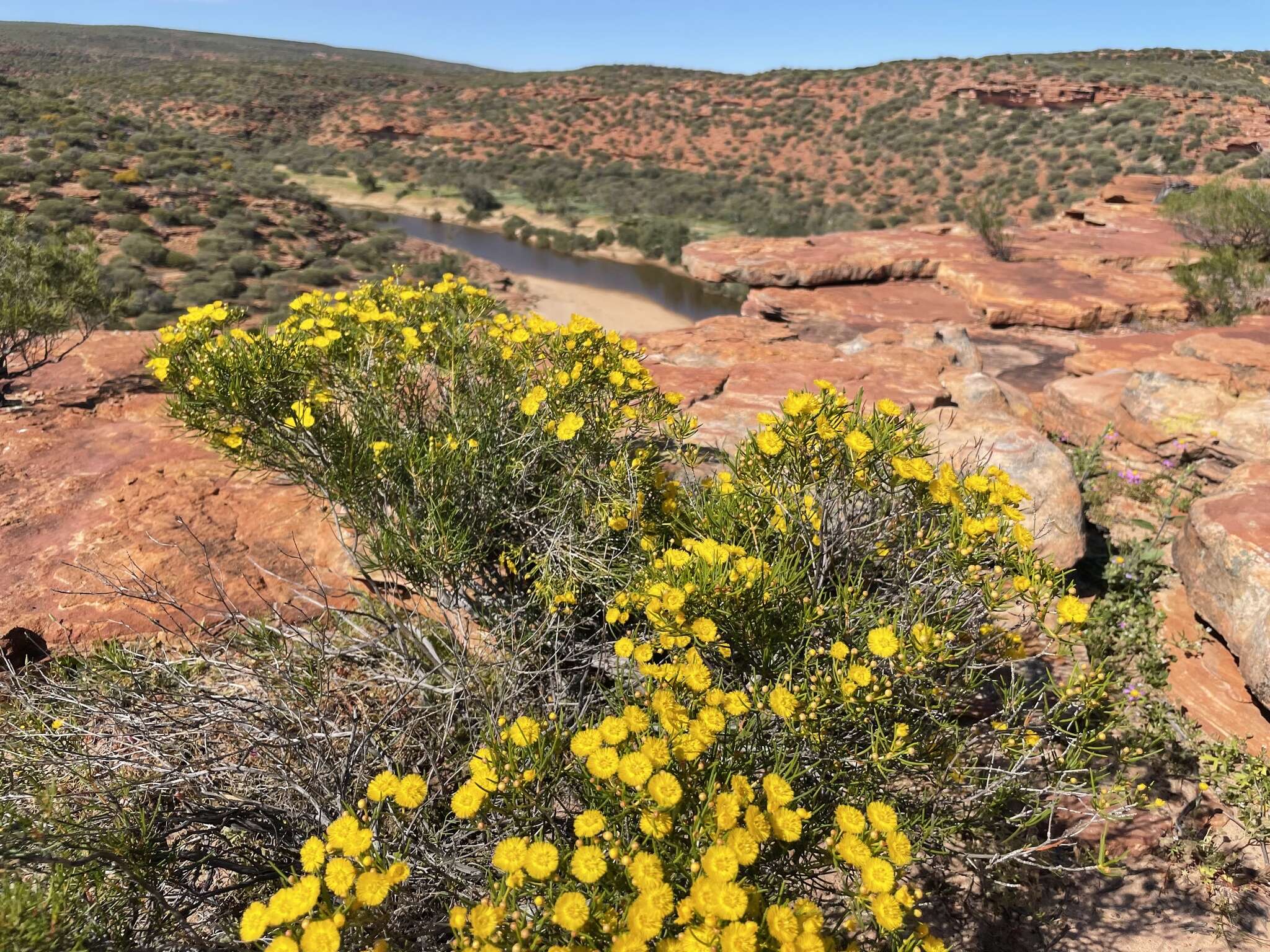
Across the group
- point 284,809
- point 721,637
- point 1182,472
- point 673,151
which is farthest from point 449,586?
point 673,151

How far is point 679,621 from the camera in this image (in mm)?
2018

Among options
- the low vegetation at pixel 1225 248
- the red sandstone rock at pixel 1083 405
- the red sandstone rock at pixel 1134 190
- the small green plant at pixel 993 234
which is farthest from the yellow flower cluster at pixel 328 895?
the red sandstone rock at pixel 1134 190

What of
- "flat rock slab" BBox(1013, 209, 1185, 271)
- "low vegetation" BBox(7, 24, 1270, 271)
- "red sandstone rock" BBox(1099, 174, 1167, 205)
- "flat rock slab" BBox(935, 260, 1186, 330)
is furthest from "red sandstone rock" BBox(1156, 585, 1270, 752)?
"low vegetation" BBox(7, 24, 1270, 271)

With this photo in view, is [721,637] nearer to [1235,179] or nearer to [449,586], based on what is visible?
[449,586]

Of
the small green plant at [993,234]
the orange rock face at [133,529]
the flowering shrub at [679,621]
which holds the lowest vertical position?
the orange rock face at [133,529]

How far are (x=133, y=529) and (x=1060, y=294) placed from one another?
35.9 ft

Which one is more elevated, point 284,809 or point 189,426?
point 189,426

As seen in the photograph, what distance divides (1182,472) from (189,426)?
732cm

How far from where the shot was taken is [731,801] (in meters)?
1.59

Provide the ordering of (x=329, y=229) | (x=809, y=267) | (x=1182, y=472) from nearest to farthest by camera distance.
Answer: (x=1182, y=472) < (x=809, y=267) < (x=329, y=229)

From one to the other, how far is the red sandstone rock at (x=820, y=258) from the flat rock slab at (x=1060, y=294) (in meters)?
0.65

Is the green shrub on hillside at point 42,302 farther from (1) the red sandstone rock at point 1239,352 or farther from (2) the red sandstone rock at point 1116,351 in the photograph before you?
(1) the red sandstone rock at point 1239,352

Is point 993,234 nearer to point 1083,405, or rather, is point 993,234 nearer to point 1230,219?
point 1230,219

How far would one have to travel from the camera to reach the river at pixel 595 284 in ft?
73.3
